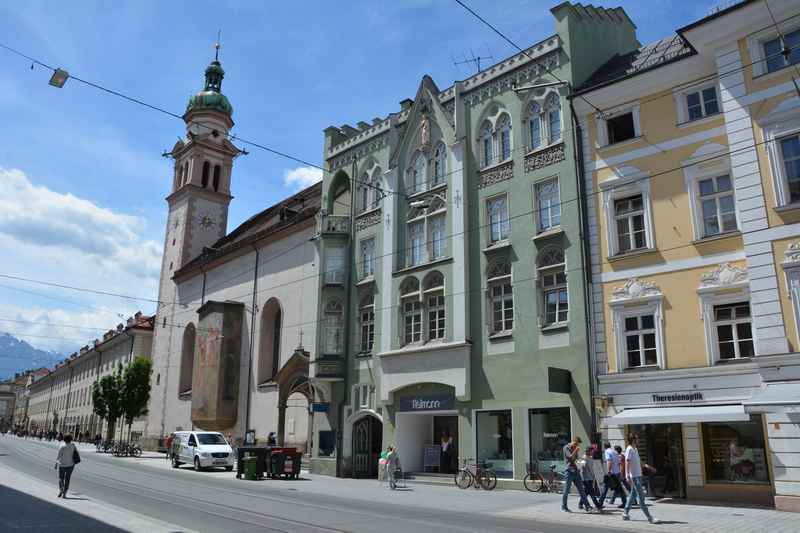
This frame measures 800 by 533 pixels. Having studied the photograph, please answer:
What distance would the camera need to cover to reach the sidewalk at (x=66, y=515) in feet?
35.1

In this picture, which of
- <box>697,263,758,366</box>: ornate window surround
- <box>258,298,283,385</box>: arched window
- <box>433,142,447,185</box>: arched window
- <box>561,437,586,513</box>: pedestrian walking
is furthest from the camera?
<box>258,298,283,385</box>: arched window

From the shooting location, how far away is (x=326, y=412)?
2897 centimetres

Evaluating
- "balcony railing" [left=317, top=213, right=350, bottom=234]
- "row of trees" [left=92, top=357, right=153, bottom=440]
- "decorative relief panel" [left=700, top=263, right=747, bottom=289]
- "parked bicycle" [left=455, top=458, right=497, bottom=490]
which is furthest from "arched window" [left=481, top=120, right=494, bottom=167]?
"row of trees" [left=92, top=357, right=153, bottom=440]

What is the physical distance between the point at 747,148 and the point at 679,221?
2.60 meters

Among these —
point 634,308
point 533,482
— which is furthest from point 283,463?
point 634,308

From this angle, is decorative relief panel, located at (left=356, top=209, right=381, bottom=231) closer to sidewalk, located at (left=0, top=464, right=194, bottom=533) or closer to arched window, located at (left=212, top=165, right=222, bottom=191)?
sidewalk, located at (left=0, top=464, right=194, bottom=533)

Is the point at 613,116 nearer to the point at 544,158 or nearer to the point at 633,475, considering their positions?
the point at 544,158

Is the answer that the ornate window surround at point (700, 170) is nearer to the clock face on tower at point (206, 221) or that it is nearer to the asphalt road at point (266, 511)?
the asphalt road at point (266, 511)

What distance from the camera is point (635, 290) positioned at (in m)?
18.8

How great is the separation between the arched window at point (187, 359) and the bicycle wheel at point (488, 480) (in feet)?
103

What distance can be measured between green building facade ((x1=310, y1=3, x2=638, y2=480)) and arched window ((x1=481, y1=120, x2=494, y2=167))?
0.07 metres

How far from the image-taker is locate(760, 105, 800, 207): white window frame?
53.0 ft

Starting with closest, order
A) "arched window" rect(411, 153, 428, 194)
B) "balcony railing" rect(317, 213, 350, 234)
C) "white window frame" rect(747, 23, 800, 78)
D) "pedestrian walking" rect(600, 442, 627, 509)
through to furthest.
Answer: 1. "pedestrian walking" rect(600, 442, 627, 509)
2. "white window frame" rect(747, 23, 800, 78)
3. "arched window" rect(411, 153, 428, 194)
4. "balcony railing" rect(317, 213, 350, 234)

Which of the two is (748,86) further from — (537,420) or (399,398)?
(399,398)
